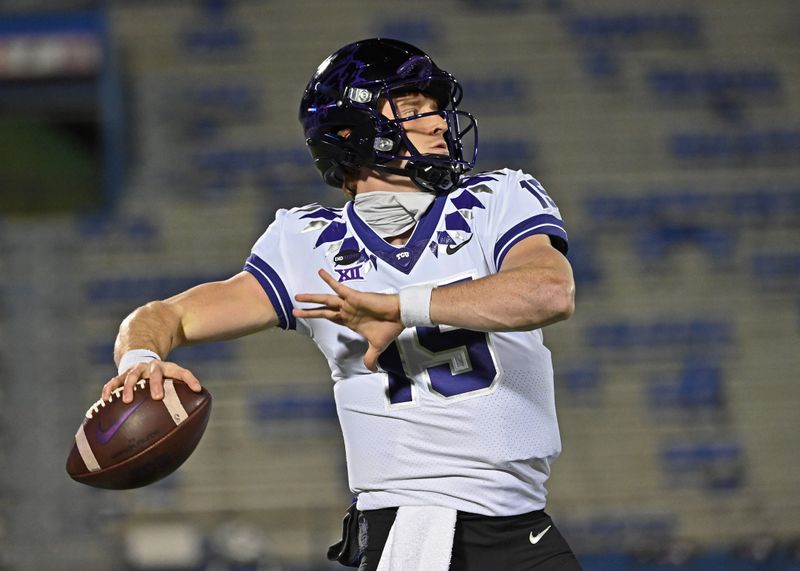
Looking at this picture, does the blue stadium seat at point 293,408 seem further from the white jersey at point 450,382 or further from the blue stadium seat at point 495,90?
the white jersey at point 450,382

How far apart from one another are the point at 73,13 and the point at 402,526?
31.8 ft

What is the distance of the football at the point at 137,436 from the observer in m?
2.30

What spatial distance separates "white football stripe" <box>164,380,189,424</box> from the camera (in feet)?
7.60

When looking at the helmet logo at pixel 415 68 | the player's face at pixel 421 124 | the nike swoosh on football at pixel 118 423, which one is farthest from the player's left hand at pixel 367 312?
the helmet logo at pixel 415 68

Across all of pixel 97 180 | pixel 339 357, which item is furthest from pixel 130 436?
pixel 97 180

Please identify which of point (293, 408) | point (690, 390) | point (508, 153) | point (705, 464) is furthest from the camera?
point (508, 153)

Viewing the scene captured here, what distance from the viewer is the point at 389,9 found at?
11.1 meters

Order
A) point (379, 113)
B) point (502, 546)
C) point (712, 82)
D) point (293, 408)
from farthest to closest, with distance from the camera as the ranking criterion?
point (712, 82) < point (293, 408) < point (379, 113) < point (502, 546)

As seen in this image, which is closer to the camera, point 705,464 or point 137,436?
point 137,436

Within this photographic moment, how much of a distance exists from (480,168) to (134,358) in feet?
26.9

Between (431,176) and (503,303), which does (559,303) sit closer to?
(503,303)

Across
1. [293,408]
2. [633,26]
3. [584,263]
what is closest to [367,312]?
[293,408]

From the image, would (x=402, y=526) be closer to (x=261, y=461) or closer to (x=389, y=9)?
(x=261, y=461)

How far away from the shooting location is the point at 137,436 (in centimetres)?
229
